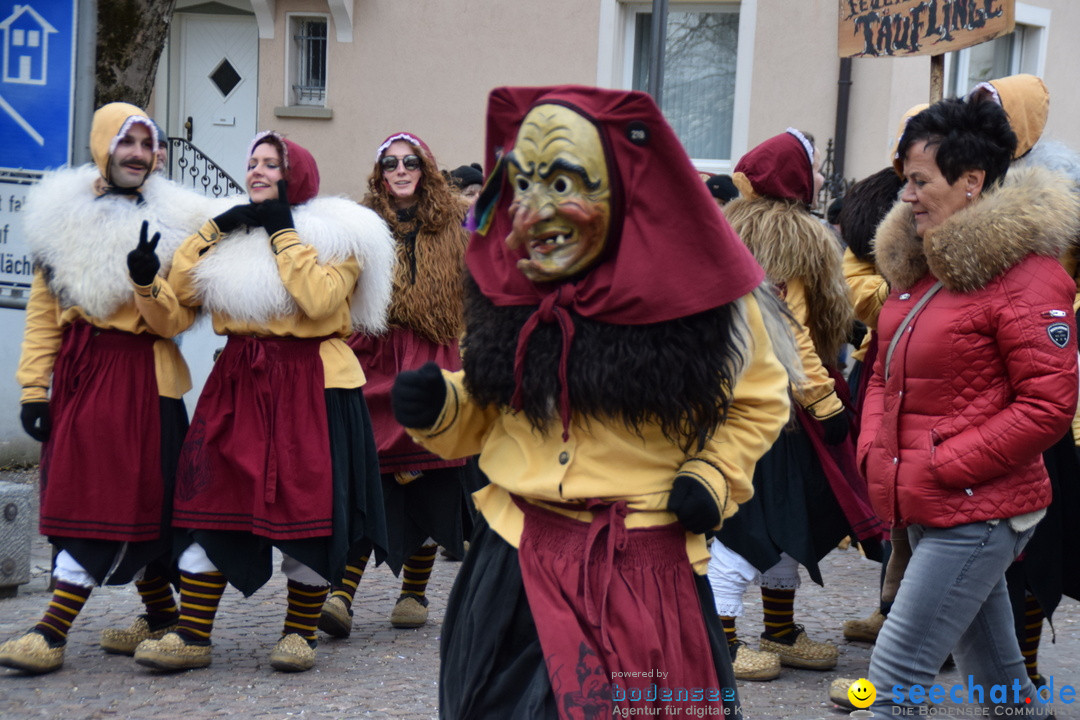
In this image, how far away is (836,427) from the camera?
4988 millimetres

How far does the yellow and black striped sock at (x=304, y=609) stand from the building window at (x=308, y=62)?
8946 mm

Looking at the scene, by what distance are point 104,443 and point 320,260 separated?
1.08 meters

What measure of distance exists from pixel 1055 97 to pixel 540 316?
39.5 feet

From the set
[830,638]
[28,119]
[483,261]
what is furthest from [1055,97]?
[483,261]

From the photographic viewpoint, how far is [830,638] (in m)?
6.04

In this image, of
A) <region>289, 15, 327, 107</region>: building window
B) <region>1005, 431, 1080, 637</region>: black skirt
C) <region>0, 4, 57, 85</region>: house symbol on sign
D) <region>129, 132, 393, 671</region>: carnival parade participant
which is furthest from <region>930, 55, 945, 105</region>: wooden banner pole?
<region>289, 15, 327, 107</region>: building window

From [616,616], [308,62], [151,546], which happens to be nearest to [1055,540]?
[616,616]

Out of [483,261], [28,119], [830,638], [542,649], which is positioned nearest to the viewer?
[542,649]

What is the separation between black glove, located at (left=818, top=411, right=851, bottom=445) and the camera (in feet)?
16.4

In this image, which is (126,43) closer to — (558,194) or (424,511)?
(424,511)

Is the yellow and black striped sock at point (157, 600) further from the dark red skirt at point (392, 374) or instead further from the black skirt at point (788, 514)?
the black skirt at point (788, 514)

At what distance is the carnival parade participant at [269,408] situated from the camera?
5.07 metres

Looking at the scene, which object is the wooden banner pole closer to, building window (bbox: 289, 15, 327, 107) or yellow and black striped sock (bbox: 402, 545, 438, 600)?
yellow and black striped sock (bbox: 402, 545, 438, 600)

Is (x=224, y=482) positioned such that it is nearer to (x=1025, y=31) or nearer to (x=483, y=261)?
(x=483, y=261)
